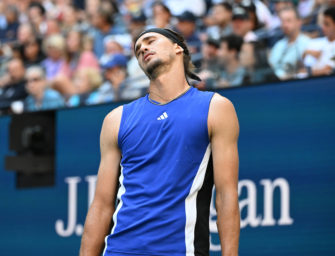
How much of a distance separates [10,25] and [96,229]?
8.45 meters

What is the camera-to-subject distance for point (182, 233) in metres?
2.75

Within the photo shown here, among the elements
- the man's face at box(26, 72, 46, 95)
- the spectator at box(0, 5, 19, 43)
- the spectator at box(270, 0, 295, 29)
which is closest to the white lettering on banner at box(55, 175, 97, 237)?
the man's face at box(26, 72, 46, 95)

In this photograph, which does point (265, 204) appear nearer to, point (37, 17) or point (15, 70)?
point (15, 70)

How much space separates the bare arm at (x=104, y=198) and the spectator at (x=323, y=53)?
8.28 feet

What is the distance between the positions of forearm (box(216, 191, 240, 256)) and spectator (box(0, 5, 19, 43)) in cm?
820

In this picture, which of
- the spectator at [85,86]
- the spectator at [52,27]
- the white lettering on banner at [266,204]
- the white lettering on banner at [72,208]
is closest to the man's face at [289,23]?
the white lettering on banner at [266,204]

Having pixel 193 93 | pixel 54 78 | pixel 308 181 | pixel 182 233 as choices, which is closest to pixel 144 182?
pixel 182 233

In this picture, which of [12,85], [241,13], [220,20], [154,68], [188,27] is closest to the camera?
[154,68]

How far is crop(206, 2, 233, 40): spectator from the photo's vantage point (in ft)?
21.7

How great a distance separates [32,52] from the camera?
355 inches

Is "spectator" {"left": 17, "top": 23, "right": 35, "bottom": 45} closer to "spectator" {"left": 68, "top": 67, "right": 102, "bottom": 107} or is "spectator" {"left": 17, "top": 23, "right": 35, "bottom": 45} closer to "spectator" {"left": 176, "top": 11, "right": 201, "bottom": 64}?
"spectator" {"left": 68, "top": 67, "right": 102, "bottom": 107}

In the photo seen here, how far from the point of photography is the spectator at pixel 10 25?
10.5m

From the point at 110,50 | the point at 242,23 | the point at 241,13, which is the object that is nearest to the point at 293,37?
the point at 242,23

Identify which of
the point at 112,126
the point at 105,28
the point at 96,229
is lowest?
the point at 96,229
